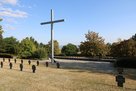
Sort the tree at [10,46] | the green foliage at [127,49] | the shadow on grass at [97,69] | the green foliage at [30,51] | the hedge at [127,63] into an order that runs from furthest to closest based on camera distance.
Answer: the tree at [10,46] < the green foliage at [127,49] < the green foliage at [30,51] < the hedge at [127,63] < the shadow on grass at [97,69]

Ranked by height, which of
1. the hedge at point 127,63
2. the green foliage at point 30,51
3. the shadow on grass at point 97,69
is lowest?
the shadow on grass at point 97,69

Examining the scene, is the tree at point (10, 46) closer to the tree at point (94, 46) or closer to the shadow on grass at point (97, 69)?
the tree at point (94, 46)

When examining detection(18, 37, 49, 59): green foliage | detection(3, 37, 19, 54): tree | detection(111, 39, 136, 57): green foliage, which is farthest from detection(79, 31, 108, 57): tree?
detection(3, 37, 19, 54): tree

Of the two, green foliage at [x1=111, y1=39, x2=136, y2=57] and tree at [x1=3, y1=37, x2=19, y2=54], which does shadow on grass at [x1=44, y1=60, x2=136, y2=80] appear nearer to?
green foliage at [x1=111, y1=39, x2=136, y2=57]

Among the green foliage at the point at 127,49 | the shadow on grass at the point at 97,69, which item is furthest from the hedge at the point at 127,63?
the green foliage at the point at 127,49

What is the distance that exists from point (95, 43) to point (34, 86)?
185ft

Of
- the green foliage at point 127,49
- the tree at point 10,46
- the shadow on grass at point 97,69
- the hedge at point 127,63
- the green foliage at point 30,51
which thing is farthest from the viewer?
the tree at point 10,46

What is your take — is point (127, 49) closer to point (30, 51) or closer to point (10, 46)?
point (30, 51)

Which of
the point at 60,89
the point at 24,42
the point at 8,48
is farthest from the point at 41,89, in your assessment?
the point at 8,48

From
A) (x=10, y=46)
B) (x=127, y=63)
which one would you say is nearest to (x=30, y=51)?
(x=10, y=46)

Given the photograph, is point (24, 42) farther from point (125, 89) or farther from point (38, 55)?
point (125, 89)

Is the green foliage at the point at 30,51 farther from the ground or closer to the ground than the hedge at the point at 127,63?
farther from the ground

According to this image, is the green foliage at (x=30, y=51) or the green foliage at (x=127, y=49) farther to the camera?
the green foliage at (x=127, y=49)

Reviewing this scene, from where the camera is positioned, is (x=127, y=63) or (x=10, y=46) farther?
(x=10, y=46)
